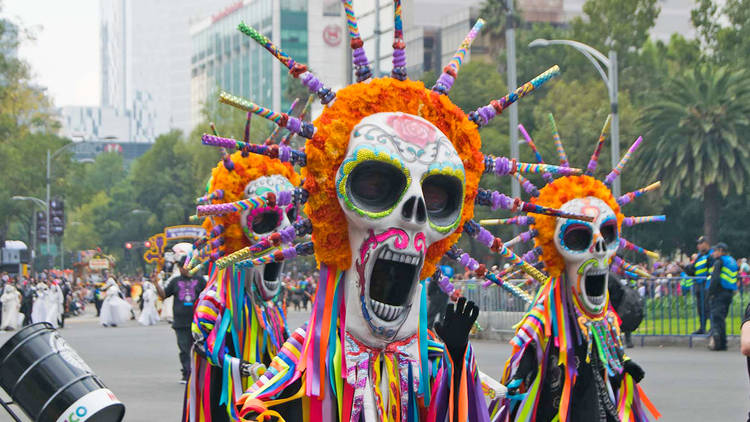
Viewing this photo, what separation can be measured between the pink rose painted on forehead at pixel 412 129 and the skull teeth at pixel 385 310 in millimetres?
608

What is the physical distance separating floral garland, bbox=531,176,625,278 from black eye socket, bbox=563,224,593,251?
0.31ft

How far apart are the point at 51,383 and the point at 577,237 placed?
4.04 m

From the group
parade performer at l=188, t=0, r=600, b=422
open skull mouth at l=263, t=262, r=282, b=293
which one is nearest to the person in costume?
open skull mouth at l=263, t=262, r=282, b=293

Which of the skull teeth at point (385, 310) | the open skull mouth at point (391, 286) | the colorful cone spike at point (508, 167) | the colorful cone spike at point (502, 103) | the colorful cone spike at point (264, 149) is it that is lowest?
the skull teeth at point (385, 310)

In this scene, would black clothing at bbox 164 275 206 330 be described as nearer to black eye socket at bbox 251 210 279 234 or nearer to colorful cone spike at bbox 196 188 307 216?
black eye socket at bbox 251 210 279 234

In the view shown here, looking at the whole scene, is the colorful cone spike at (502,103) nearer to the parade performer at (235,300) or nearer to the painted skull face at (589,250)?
the parade performer at (235,300)

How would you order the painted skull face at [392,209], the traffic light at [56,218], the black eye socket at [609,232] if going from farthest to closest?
the traffic light at [56,218] < the black eye socket at [609,232] < the painted skull face at [392,209]

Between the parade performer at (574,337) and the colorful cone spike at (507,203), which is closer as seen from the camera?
the colorful cone spike at (507,203)

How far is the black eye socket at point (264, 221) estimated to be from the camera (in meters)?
7.39

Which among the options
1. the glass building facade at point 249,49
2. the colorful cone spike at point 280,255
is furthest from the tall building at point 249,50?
the colorful cone spike at point 280,255

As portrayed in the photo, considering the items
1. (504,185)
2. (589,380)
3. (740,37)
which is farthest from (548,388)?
(740,37)

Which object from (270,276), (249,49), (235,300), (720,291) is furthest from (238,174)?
(249,49)

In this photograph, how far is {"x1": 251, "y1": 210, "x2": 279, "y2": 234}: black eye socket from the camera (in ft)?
24.3

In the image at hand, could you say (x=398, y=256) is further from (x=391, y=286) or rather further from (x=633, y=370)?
(x=633, y=370)
